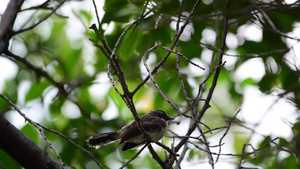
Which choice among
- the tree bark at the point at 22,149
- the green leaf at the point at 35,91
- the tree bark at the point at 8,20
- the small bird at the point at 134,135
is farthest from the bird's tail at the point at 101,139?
the tree bark at the point at 8,20

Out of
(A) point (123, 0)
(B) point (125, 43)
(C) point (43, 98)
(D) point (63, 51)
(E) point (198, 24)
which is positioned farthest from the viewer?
(D) point (63, 51)

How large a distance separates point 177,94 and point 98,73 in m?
1.22

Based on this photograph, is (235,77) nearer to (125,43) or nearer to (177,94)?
(177,94)

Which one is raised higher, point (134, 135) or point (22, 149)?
point (22, 149)

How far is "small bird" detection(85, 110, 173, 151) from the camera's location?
4648 mm

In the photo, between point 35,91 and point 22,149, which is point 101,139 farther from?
point 22,149

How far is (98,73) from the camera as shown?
5.77m

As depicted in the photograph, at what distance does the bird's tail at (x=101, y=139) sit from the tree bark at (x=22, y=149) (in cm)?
111

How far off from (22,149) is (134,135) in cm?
158

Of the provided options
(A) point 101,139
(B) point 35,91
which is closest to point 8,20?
(B) point 35,91

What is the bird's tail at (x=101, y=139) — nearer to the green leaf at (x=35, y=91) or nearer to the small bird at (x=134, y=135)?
the small bird at (x=134, y=135)

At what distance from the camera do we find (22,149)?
11.0 feet

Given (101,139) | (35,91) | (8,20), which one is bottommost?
(101,139)

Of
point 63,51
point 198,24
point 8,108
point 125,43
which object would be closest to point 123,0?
point 125,43
